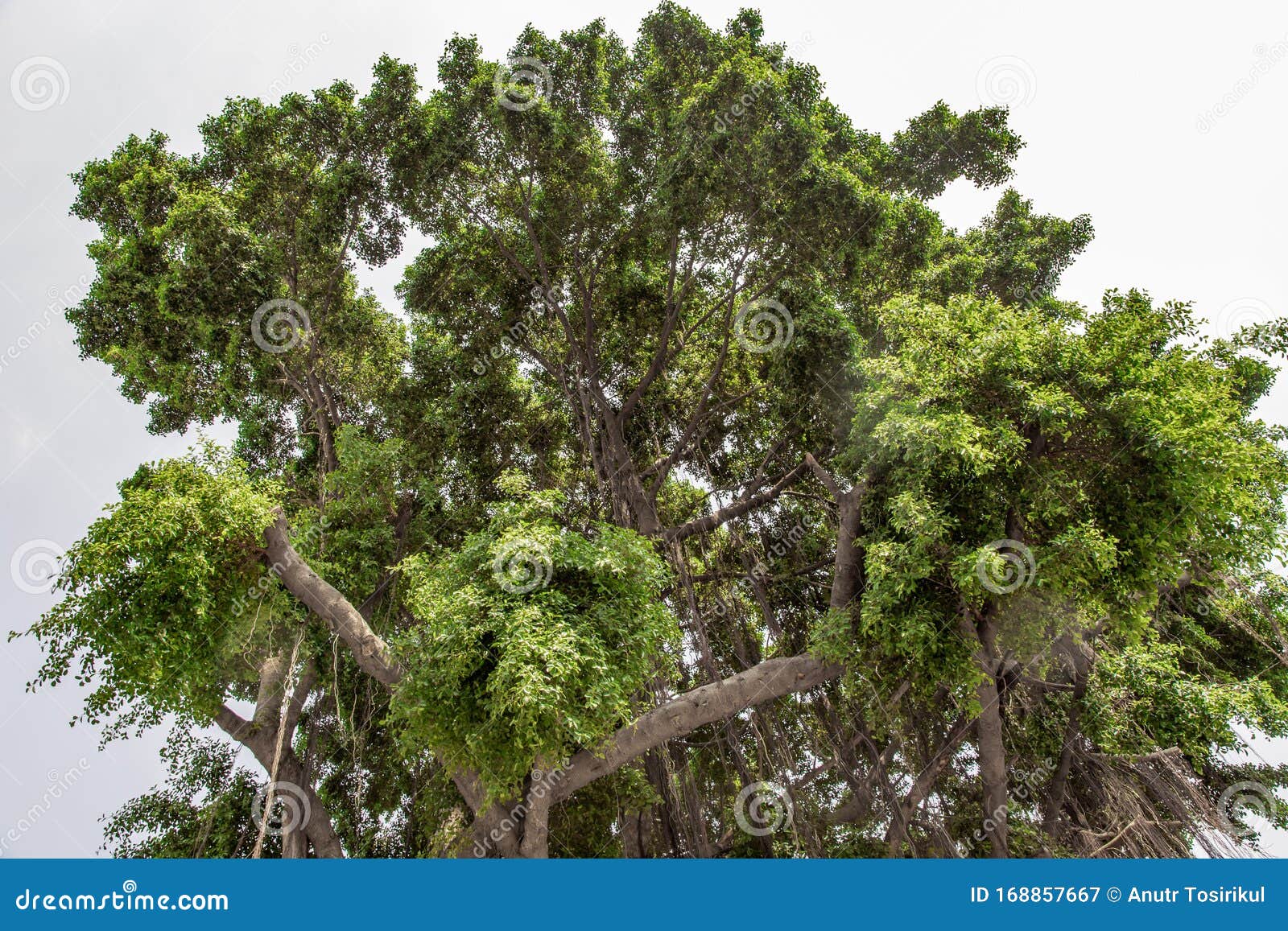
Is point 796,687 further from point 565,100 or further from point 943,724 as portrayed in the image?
point 565,100
